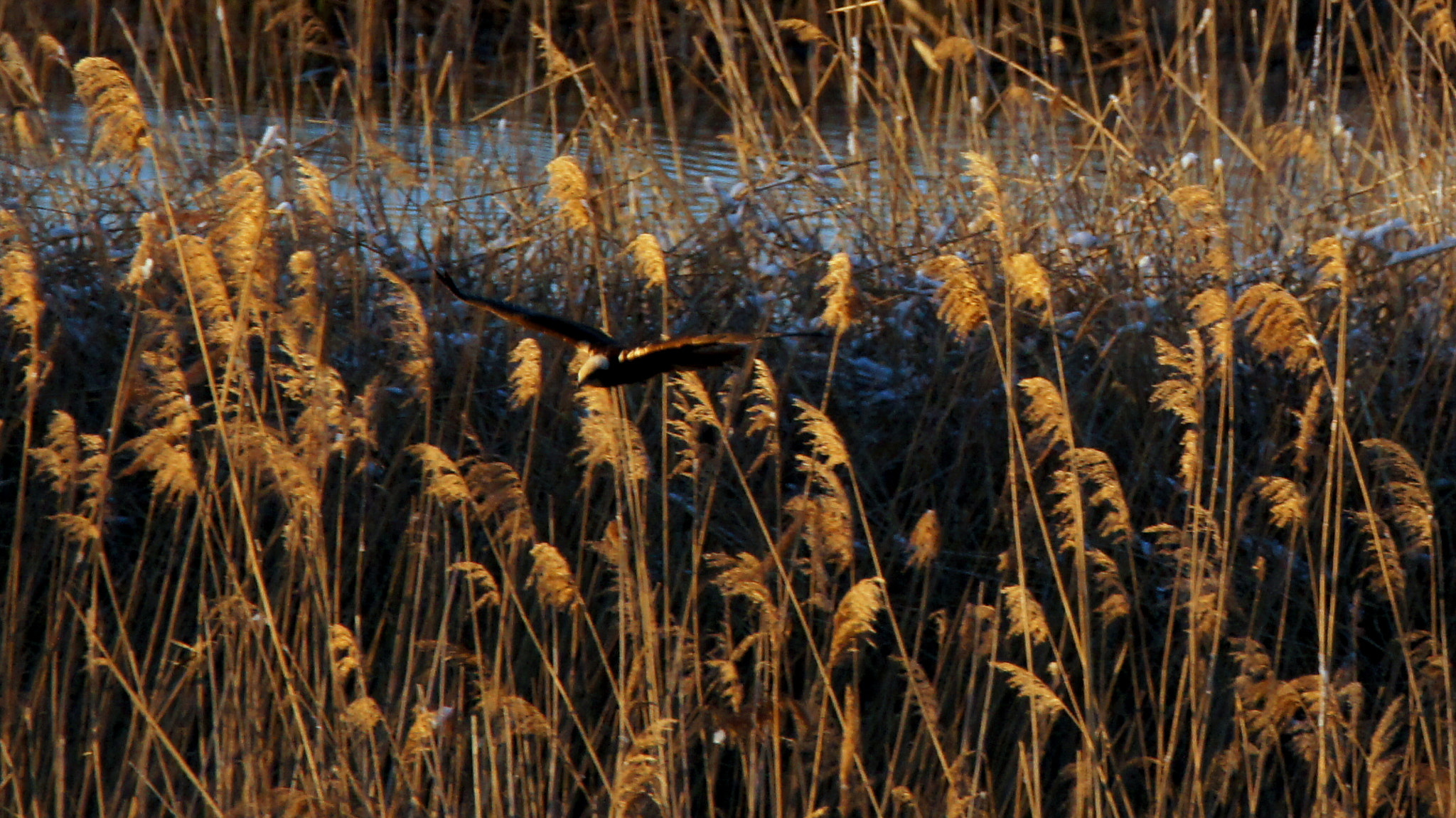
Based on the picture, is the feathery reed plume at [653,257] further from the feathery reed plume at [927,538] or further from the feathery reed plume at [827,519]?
the feathery reed plume at [927,538]

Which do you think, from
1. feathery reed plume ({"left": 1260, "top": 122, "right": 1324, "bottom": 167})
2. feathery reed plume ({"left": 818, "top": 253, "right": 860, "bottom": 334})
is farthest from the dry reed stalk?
feathery reed plume ({"left": 1260, "top": 122, "right": 1324, "bottom": 167})

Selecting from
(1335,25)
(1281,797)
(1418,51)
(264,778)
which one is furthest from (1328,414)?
(1335,25)

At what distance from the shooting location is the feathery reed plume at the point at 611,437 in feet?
6.43

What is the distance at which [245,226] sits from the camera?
1.91m

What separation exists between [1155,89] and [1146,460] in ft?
3.50

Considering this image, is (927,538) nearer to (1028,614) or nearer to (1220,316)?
(1028,614)

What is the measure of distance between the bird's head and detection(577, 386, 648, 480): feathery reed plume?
193 millimetres

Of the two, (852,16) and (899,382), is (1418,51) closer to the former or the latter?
(852,16)

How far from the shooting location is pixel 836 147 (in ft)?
17.8

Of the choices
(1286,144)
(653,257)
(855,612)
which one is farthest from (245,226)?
(1286,144)

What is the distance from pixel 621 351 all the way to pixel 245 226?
52 centimetres

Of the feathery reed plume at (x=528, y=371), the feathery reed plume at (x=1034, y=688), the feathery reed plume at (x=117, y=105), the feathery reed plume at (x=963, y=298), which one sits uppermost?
the feathery reed plume at (x=117, y=105)

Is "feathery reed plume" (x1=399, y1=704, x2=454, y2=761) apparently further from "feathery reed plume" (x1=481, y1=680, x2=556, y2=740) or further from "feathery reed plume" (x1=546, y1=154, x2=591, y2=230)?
"feathery reed plume" (x1=546, y1=154, x2=591, y2=230)

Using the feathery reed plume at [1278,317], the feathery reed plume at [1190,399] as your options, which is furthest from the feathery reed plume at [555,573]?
the feathery reed plume at [1278,317]
